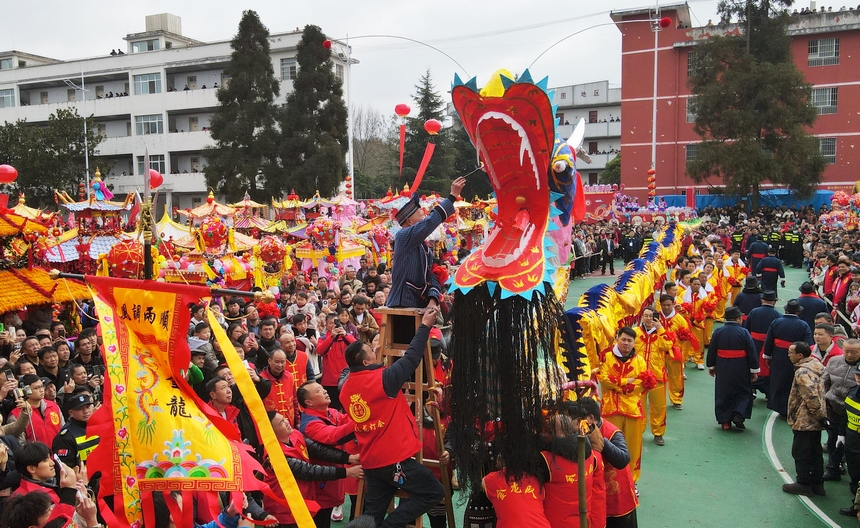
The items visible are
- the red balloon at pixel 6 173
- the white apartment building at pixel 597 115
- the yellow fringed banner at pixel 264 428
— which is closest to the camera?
the yellow fringed banner at pixel 264 428

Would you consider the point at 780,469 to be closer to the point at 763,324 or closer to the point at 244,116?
the point at 763,324

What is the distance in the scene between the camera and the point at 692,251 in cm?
1405

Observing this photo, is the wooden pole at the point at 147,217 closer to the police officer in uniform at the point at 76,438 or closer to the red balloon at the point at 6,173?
the police officer in uniform at the point at 76,438

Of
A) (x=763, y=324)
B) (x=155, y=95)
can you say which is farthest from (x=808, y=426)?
(x=155, y=95)

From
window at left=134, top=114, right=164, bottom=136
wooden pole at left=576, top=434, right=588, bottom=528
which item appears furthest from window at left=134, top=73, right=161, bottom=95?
wooden pole at left=576, top=434, right=588, bottom=528

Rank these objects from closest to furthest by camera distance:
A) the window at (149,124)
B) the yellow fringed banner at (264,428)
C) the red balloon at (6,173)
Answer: the yellow fringed banner at (264,428) < the red balloon at (6,173) < the window at (149,124)

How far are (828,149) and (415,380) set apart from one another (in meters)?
36.6

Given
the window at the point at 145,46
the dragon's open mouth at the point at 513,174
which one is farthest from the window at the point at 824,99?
the dragon's open mouth at the point at 513,174

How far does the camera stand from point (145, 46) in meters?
39.8

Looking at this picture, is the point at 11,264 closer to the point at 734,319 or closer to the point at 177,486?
the point at 177,486

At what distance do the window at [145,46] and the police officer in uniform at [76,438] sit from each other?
39346 mm

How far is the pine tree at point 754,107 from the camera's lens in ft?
98.2

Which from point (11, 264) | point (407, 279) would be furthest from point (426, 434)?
point (11, 264)

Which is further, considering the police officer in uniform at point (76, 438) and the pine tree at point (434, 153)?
the pine tree at point (434, 153)
